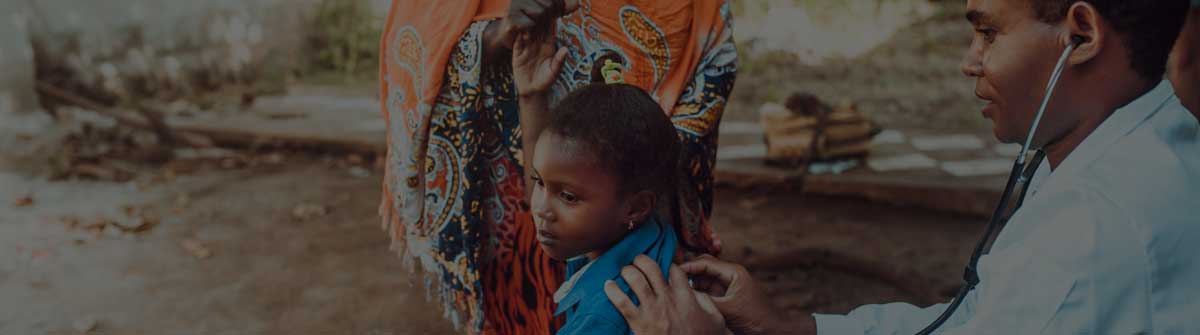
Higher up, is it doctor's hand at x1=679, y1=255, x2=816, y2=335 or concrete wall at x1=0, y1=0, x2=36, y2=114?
doctor's hand at x1=679, y1=255, x2=816, y2=335

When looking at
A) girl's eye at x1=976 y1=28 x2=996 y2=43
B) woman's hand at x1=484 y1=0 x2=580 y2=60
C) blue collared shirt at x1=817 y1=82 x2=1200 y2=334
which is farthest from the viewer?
woman's hand at x1=484 y1=0 x2=580 y2=60

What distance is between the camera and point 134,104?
21.8ft

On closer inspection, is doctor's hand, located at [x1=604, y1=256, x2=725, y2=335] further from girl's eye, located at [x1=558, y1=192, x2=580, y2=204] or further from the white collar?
the white collar

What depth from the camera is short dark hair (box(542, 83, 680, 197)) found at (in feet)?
5.70

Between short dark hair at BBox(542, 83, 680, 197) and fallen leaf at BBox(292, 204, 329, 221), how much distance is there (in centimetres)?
323

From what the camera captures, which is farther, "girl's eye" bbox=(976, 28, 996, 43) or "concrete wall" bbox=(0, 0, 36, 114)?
"concrete wall" bbox=(0, 0, 36, 114)

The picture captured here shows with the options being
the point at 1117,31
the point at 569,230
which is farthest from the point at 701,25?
the point at 1117,31

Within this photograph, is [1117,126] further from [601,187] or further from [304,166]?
[304,166]

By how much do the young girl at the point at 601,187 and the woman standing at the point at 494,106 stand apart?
0.37 metres

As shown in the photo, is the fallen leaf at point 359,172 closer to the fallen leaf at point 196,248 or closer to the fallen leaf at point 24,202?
the fallen leaf at point 196,248

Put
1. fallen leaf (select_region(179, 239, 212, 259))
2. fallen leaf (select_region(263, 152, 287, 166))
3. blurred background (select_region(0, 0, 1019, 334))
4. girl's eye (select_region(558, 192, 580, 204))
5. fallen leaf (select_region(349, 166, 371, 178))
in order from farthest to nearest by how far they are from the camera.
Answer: fallen leaf (select_region(263, 152, 287, 166)) < fallen leaf (select_region(349, 166, 371, 178)) < fallen leaf (select_region(179, 239, 212, 259)) < blurred background (select_region(0, 0, 1019, 334)) < girl's eye (select_region(558, 192, 580, 204))

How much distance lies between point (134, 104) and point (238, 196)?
7.18 ft

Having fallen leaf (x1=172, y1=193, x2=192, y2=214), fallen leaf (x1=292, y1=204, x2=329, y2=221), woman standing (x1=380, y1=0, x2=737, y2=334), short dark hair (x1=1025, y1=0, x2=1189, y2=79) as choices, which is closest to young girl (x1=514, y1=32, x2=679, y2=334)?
woman standing (x1=380, y1=0, x2=737, y2=334)

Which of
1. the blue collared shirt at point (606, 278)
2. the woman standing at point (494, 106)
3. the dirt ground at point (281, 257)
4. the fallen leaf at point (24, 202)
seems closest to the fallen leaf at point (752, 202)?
the dirt ground at point (281, 257)
